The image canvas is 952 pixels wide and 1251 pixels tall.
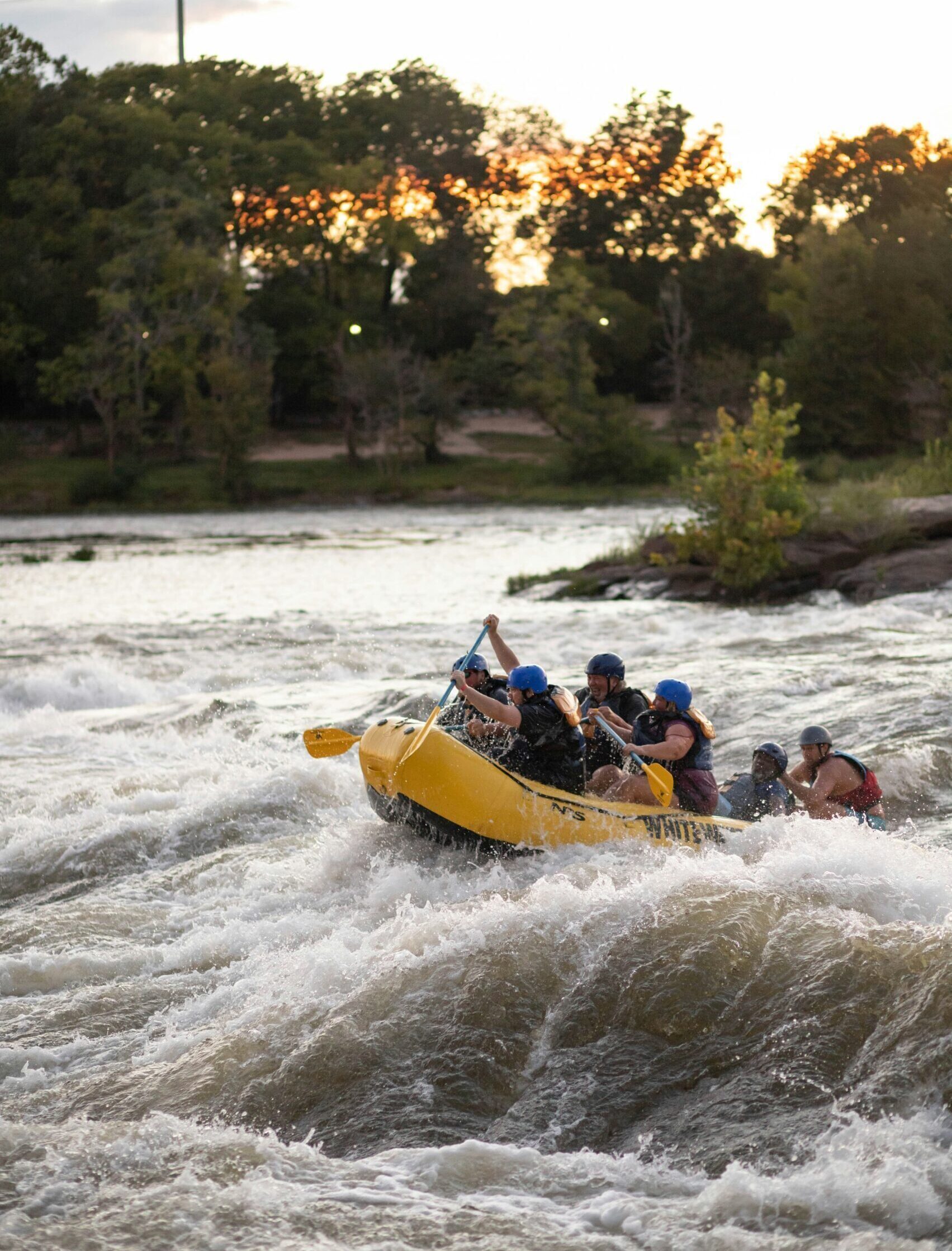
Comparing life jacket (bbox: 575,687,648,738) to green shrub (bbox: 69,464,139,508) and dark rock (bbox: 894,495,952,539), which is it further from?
green shrub (bbox: 69,464,139,508)

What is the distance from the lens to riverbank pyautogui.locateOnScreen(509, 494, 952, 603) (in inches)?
771

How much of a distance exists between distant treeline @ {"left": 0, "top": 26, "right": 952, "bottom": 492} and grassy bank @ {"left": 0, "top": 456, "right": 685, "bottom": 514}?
1.00 meters

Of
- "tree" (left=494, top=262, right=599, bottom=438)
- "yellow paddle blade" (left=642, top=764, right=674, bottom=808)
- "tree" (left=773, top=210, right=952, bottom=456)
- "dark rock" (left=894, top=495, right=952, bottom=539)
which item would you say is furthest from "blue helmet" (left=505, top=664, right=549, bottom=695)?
"tree" (left=494, top=262, right=599, bottom=438)

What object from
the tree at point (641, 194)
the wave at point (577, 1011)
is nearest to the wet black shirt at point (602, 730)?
the wave at point (577, 1011)

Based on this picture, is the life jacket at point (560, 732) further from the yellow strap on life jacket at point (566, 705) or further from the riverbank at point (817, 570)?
the riverbank at point (817, 570)

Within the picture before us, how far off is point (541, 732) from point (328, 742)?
134 centimetres

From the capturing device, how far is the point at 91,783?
34.3 ft

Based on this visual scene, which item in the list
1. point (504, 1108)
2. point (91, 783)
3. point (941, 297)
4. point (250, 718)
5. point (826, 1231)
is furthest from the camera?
point (941, 297)

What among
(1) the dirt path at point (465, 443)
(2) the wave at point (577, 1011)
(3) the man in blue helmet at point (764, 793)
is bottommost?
(2) the wave at point (577, 1011)

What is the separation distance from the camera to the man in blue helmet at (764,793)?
8.20 metres

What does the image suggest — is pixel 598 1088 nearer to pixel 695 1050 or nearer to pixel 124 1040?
pixel 695 1050

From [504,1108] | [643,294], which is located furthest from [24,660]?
[643,294]

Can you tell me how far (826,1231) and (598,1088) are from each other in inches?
42.6

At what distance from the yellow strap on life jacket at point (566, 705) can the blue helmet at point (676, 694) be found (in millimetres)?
476
